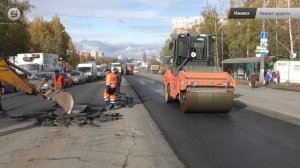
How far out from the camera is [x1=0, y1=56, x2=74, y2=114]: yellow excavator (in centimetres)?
1436

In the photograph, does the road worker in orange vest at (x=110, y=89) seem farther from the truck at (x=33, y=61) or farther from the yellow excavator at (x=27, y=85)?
the truck at (x=33, y=61)

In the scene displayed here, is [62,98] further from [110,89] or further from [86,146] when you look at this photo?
[110,89]

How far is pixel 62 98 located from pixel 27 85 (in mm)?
1141

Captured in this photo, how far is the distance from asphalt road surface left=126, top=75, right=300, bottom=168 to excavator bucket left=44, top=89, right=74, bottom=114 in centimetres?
276

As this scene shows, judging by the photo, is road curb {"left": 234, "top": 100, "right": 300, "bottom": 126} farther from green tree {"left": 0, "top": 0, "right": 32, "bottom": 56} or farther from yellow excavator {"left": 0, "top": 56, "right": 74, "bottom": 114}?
green tree {"left": 0, "top": 0, "right": 32, "bottom": 56}

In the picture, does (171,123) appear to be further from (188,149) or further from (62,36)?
(62,36)

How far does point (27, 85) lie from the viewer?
49.5 feet

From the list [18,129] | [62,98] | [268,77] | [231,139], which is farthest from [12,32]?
[231,139]

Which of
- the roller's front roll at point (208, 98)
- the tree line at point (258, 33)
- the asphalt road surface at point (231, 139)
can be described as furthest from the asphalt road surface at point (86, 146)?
the tree line at point (258, 33)

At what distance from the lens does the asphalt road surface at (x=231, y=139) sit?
9.52 meters

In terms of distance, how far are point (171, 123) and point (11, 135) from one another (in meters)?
4.96

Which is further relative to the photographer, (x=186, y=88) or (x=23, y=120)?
(x=186, y=88)

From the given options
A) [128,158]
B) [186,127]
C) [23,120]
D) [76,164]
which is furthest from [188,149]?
[23,120]

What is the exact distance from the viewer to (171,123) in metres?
15.4
